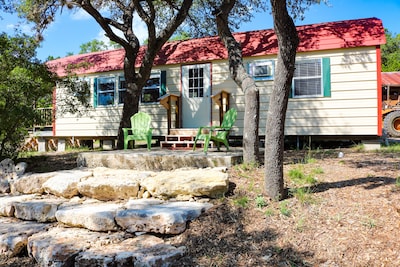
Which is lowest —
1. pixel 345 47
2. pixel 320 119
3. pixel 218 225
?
pixel 218 225

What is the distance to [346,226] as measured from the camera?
295cm

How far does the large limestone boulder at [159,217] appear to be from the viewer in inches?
131

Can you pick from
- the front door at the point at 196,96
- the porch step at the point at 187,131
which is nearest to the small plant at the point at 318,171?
the porch step at the point at 187,131

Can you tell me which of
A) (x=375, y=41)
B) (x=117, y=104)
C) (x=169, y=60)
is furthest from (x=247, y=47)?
(x=117, y=104)

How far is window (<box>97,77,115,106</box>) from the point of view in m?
10.1

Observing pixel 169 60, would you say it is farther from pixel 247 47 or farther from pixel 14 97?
pixel 14 97

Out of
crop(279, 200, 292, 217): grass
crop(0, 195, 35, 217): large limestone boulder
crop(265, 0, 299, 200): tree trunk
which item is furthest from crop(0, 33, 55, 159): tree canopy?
crop(279, 200, 292, 217): grass

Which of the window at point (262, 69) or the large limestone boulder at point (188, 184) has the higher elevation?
the window at point (262, 69)

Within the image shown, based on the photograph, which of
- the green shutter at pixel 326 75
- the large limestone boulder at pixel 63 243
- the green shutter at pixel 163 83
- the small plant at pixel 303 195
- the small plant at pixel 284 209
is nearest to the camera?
the large limestone boulder at pixel 63 243

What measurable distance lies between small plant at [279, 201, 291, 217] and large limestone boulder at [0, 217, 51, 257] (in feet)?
9.20

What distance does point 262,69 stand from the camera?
8305 millimetres

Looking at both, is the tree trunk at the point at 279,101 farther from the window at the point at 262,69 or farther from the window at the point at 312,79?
the window at the point at 262,69

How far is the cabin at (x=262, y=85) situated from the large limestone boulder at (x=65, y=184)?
2429mm

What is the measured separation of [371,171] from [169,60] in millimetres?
6461
